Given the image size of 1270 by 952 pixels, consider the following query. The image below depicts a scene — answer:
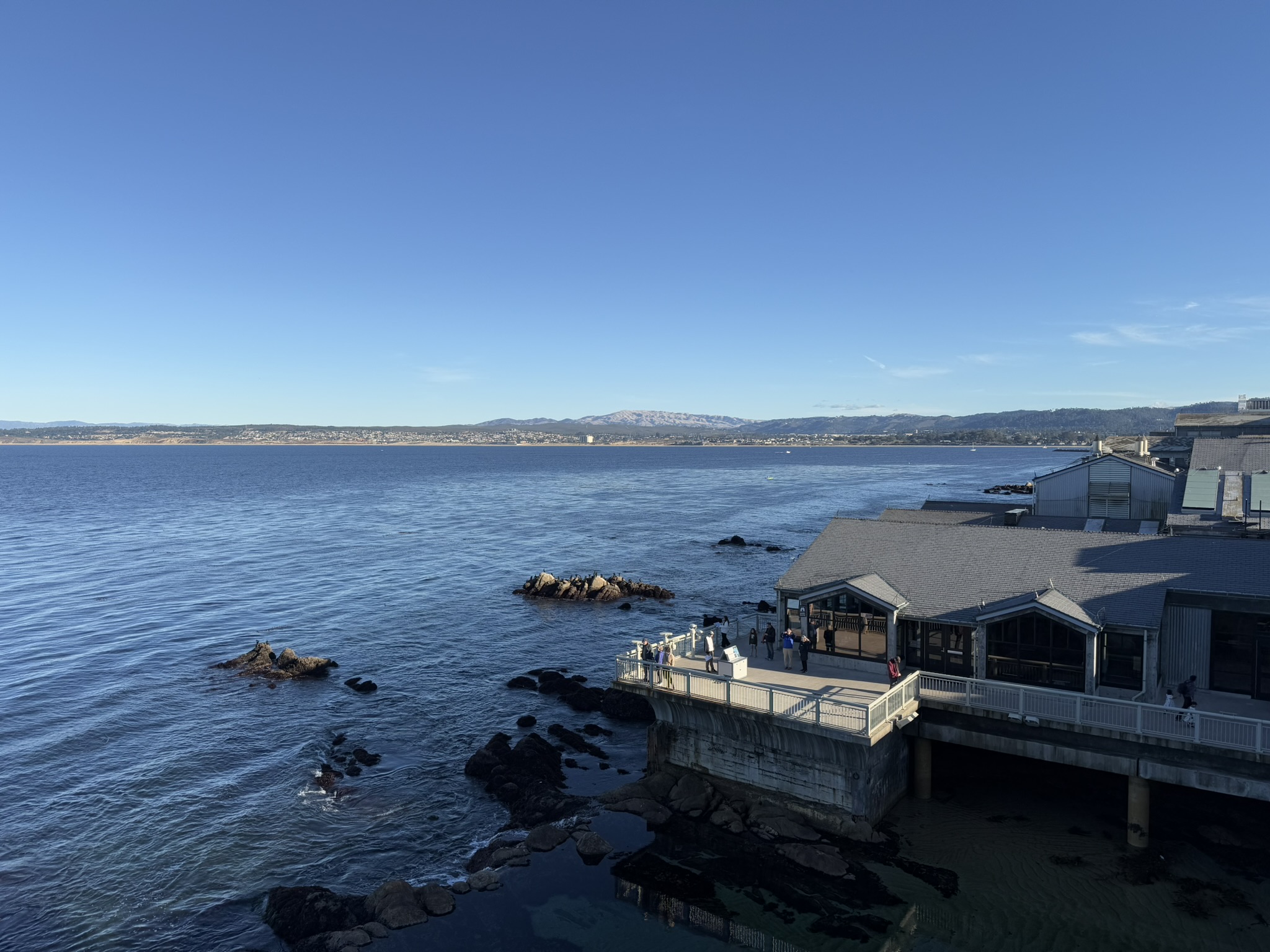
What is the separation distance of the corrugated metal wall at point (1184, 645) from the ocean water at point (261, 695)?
29.2 ft

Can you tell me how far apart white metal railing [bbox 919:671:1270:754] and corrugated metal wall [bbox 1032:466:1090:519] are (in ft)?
78.9

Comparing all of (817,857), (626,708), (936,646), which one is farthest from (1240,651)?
(626,708)

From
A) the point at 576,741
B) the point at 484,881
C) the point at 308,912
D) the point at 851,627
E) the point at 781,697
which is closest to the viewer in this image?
the point at 308,912

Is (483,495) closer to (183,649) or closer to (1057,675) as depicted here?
(183,649)

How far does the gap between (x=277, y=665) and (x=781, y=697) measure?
3047 centimetres

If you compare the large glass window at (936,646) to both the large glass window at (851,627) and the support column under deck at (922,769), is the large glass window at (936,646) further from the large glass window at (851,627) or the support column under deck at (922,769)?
the support column under deck at (922,769)

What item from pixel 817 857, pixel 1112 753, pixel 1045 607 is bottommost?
pixel 817 857

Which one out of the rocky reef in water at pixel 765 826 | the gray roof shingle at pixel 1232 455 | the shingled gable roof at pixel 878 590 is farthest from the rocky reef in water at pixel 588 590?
the gray roof shingle at pixel 1232 455

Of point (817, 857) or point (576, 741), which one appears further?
point (576, 741)

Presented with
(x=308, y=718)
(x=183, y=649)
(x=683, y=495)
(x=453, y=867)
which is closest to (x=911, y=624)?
(x=453, y=867)

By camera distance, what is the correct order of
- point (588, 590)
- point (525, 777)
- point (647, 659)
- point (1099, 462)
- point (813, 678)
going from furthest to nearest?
point (588, 590) → point (1099, 462) → point (525, 777) → point (647, 659) → point (813, 678)

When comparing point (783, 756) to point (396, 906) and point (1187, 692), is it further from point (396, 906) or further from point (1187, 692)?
point (396, 906)

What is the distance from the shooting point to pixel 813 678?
24406 millimetres

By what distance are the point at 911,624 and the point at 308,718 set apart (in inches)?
1033
